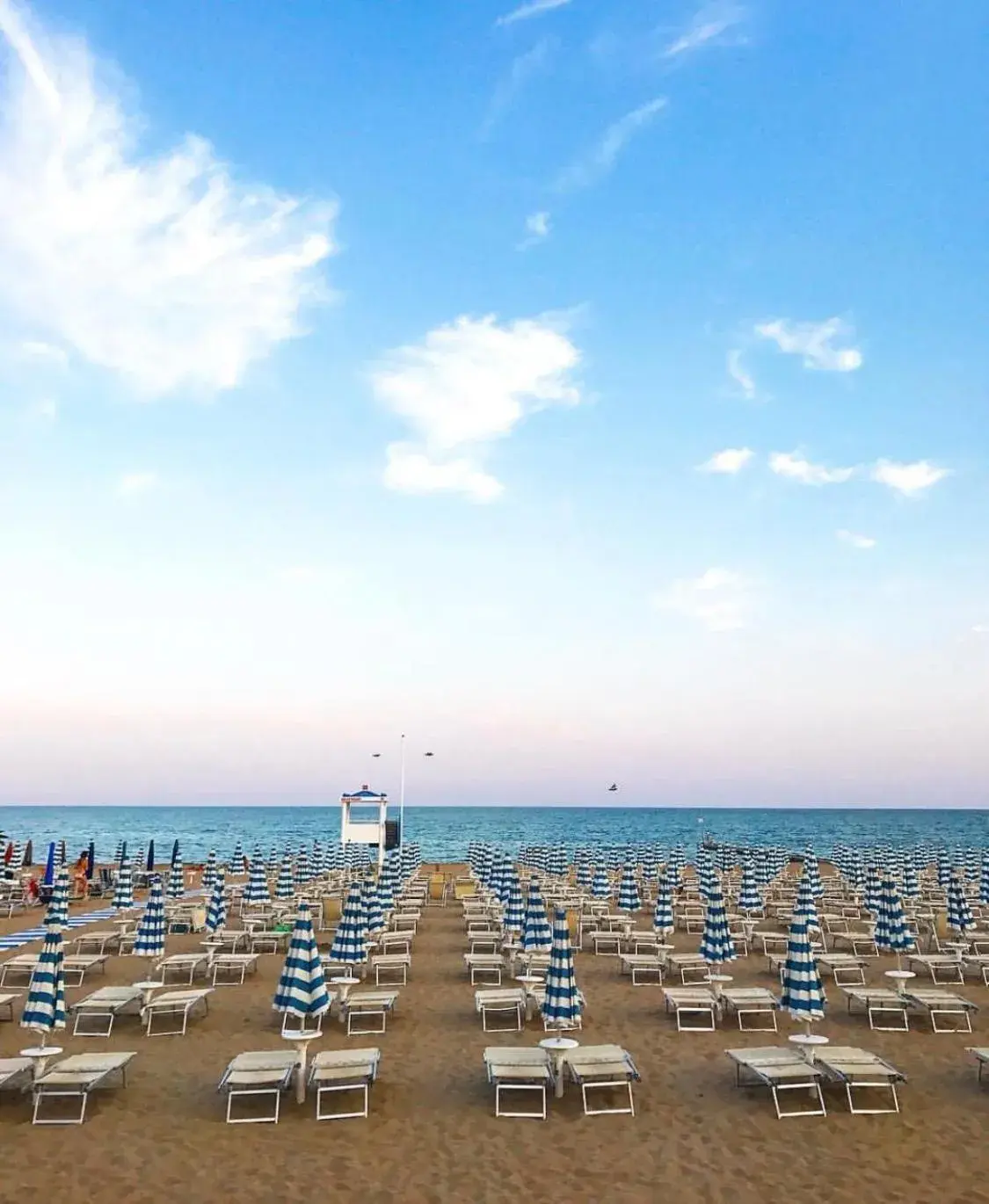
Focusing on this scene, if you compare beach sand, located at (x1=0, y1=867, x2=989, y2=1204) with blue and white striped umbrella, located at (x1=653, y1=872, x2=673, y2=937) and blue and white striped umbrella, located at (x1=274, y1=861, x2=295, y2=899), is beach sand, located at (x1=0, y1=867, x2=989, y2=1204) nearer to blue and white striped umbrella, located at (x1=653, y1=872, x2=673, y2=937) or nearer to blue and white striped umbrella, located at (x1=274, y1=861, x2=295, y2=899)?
blue and white striped umbrella, located at (x1=653, y1=872, x2=673, y2=937)

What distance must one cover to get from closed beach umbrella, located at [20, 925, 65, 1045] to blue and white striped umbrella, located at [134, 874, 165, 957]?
4.28 m

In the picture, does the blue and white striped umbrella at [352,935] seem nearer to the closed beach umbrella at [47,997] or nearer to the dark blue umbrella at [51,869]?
the closed beach umbrella at [47,997]

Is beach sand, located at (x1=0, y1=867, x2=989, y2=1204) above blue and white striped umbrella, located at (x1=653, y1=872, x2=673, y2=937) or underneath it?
underneath

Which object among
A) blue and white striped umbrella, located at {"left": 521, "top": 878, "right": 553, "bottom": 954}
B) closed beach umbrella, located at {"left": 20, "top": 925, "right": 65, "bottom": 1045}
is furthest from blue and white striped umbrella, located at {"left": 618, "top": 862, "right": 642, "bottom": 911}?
closed beach umbrella, located at {"left": 20, "top": 925, "right": 65, "bottom": 1045}

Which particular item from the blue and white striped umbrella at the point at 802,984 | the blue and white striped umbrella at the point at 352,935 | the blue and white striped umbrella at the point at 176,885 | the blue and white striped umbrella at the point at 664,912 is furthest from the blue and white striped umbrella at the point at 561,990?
the blue and white striped umbrella at the point at 176,885

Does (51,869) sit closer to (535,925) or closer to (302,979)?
(535,925)

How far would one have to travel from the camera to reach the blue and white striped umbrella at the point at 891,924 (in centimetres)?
1459

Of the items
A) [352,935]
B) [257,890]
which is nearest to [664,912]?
[352,935]

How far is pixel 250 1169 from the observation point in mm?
7426

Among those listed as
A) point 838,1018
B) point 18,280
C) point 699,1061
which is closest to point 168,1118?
point 699,1061

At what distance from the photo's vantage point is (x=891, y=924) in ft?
48.3

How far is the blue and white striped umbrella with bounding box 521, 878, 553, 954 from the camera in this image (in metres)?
13.8

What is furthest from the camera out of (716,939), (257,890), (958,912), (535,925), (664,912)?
(257,890)

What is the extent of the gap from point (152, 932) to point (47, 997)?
15.4 feet
